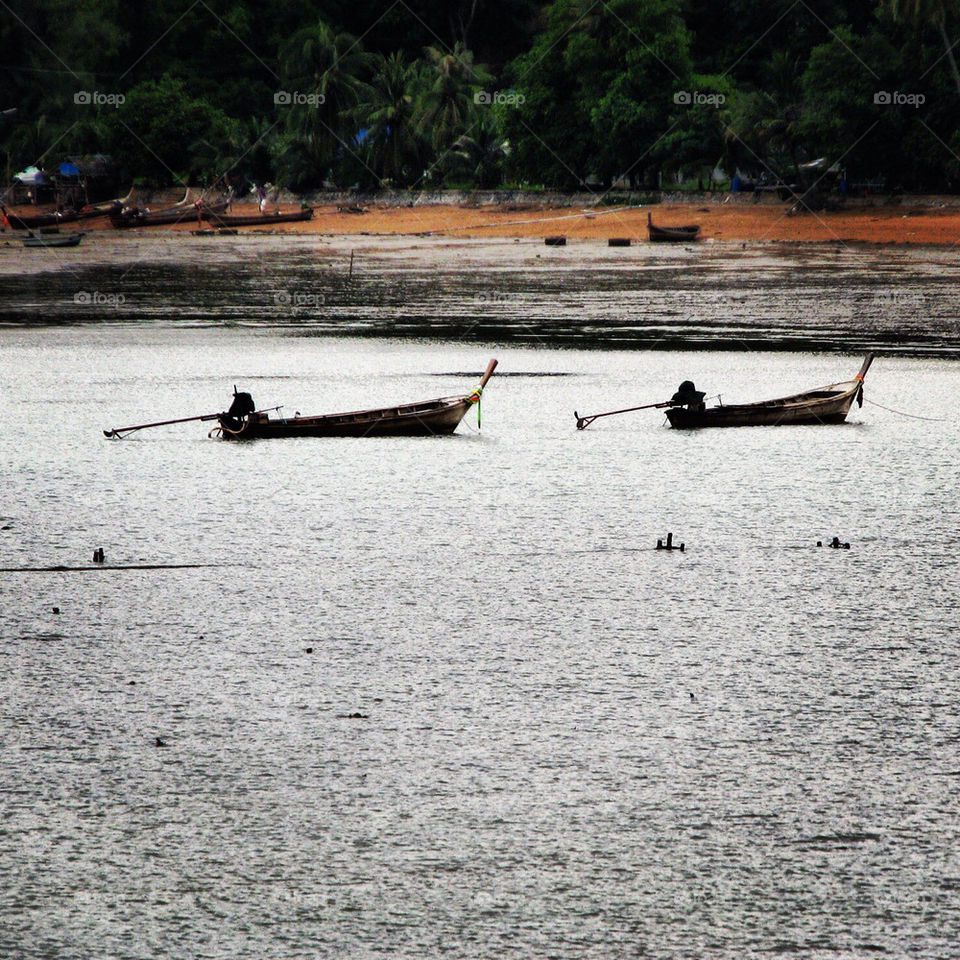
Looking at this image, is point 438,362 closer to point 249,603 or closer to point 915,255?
point 249,603

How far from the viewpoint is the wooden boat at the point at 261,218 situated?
73.4 meters

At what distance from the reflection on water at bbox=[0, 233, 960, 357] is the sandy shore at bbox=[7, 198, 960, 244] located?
3772mm

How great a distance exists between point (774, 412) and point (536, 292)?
67.6ft

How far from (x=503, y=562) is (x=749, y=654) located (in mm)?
2754

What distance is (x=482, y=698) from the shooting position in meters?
7.88

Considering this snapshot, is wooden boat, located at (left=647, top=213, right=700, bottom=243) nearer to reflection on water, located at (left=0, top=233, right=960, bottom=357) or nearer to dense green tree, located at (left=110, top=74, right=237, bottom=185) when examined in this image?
reflection on water, located at (left=0, top=233, right=960, bottom=357)

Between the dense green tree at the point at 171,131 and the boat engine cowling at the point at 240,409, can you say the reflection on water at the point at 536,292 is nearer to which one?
the boat engine cowling at the point at 240,409
